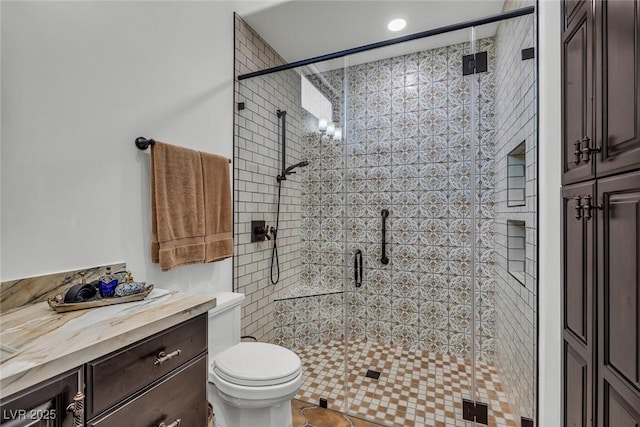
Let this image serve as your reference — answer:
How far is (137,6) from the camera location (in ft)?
5.03

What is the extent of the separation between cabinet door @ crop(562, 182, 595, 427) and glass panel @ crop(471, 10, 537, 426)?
356 mm

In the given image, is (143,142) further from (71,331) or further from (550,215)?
(550,215)

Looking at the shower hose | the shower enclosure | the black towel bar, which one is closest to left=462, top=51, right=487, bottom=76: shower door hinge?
the shower enclosure

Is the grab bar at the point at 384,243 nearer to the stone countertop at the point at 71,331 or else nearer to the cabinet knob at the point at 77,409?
the stone countertop at the point at 71,331

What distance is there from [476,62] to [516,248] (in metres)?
1.22

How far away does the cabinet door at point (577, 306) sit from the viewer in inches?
43.1

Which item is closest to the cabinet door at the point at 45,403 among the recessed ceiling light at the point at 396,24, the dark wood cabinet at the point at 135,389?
the dark wood cabinet at the point at 135,389

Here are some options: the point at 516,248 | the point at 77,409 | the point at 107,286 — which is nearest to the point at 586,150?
the point at 516,248

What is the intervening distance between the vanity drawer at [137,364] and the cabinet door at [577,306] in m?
1.41

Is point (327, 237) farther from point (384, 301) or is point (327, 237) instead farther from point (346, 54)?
point (346, 54)

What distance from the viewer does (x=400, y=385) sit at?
220 cm

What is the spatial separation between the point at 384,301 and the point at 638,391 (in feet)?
6.50

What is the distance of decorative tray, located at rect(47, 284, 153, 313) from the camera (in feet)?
3.33

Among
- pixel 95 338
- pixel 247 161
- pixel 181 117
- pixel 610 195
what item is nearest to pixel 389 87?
pixel 247 161
